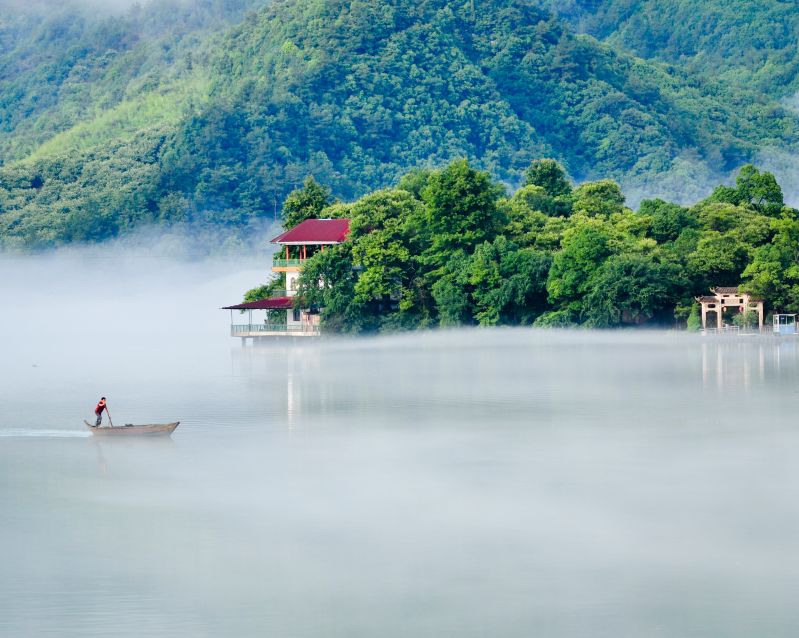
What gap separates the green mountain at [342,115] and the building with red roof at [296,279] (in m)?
59.3

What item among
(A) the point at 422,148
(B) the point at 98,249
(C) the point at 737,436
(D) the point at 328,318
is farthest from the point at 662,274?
(A) the point at 422,148

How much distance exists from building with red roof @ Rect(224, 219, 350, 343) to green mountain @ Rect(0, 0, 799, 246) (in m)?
59.3

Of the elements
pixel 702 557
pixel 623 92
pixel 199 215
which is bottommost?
pixel 702 557

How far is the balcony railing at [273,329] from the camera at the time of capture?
63.6 m

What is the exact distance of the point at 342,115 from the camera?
14388 cm

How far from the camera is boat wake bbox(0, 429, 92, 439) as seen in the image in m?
28.6

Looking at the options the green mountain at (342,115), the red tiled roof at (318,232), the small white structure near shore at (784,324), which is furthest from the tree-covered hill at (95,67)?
the small white structure near shore at (784,324)

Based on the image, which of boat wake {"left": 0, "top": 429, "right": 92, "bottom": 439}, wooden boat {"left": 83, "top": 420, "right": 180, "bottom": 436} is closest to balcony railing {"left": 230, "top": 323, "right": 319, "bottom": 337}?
boat wake {"left": 0, "top": 429, "right": 92, "bottom": 439}

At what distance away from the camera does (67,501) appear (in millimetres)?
20828

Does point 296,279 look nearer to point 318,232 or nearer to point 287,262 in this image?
point 287,262

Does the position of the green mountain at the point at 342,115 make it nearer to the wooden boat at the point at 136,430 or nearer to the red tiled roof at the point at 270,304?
the red tiled roof at the point at 270,304

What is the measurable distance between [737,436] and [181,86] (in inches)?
5002

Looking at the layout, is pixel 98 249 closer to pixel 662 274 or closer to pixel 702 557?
pixel 662 274

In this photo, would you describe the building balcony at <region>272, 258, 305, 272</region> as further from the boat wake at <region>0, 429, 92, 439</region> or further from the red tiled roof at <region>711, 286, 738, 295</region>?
the boat wake at <region>0, 429, 92, 439</region>
